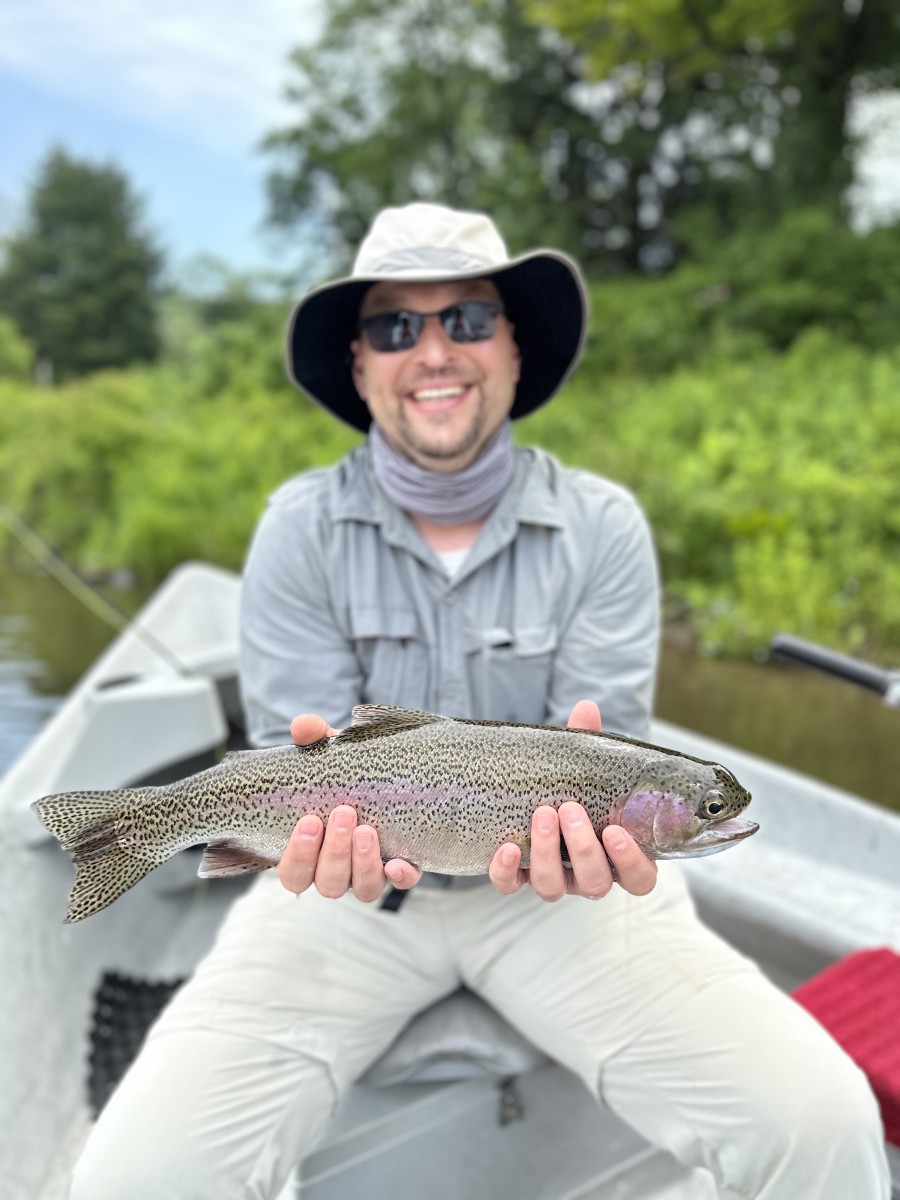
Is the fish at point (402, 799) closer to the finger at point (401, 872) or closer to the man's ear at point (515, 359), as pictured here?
the finger at point (401, 872)

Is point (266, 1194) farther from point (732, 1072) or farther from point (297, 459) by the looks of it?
point (297, 459)

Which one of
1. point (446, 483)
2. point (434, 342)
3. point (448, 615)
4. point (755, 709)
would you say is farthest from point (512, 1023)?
point (755, 709)

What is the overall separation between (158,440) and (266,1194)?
1776 centimetres

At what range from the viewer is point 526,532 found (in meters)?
2.85

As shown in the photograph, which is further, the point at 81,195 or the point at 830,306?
the point at 81,195

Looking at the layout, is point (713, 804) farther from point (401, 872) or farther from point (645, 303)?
point (645, 303)

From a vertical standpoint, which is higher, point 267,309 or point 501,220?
point 501,220

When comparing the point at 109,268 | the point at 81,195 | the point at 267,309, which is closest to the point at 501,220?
the point at 267,309

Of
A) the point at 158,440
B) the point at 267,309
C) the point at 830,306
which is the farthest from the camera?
the point at 267,309

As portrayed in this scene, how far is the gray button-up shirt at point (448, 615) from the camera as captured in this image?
271cm

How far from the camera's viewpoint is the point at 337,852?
203 cm

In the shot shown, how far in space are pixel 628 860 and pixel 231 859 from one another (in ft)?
2.66

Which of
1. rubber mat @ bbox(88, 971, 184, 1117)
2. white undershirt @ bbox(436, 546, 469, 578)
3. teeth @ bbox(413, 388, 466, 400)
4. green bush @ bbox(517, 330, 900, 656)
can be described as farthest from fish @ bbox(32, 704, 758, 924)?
green bush @ bbox(517, 330, 900, 656)

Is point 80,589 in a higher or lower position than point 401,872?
lower
